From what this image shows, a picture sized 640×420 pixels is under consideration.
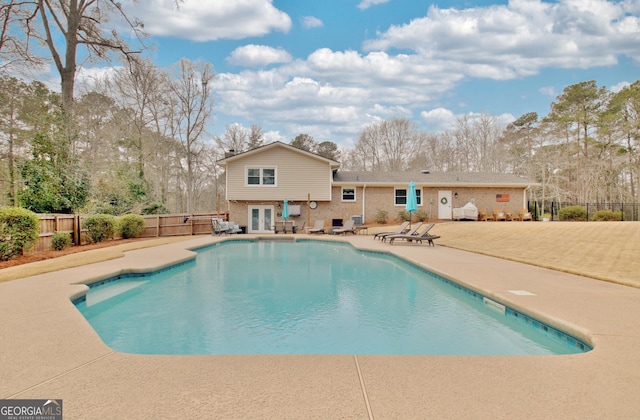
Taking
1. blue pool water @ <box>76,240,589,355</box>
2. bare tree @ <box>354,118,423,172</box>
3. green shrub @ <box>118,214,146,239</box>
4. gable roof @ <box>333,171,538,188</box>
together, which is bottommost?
blue pool water @ <box>76,240,589,355</box>

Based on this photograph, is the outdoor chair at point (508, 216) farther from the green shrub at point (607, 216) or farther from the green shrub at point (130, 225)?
the green shrub at point (130, 225)

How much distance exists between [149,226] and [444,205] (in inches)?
702

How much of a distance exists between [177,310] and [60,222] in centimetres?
953

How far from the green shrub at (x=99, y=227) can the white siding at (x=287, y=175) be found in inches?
292

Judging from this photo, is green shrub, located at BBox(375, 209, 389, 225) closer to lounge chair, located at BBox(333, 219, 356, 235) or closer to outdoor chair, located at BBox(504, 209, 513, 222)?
lounge chair, located at BBox(333, 219, 356, 235)

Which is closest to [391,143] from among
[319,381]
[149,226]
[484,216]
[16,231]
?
[484,216]

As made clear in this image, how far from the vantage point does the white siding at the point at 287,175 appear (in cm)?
2058

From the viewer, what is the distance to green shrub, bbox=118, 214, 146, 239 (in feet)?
53.3

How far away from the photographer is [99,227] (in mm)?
14320

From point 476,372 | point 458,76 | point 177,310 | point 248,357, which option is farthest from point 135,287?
point 458,76

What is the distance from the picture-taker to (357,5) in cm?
1683

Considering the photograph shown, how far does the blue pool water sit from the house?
Answer: 37.5 feet

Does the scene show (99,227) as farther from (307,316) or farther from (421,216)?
(421,216)

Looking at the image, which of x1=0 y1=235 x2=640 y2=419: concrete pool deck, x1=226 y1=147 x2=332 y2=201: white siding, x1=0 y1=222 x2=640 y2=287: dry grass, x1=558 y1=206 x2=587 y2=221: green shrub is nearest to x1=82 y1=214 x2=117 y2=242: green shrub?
x1=0 y1=222 x2=640 y2=287: dry grass
